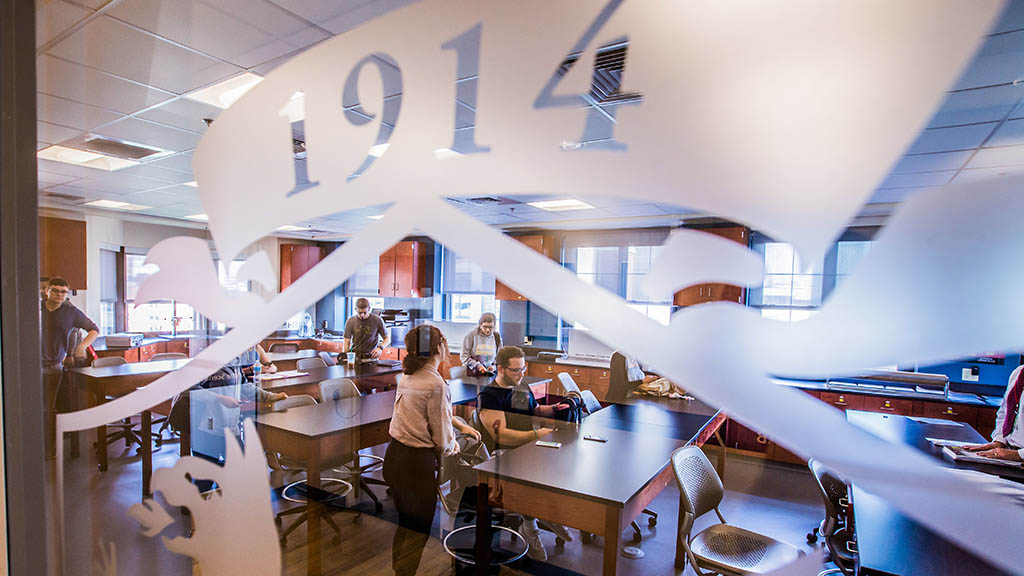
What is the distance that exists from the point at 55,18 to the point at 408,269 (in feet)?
6.21

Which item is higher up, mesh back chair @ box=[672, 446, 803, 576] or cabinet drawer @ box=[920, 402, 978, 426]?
cabinet drawer @ box=[920, 402, 978, 426]

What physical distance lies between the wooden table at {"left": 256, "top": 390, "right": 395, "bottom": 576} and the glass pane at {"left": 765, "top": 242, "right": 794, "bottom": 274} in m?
1.27

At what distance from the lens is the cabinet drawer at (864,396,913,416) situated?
748 mm

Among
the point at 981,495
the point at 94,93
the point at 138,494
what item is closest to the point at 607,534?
the point at 981,495

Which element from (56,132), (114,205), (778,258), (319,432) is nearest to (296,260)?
(319,432)

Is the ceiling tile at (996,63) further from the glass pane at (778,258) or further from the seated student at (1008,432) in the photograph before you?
the seated student at (1008,432)

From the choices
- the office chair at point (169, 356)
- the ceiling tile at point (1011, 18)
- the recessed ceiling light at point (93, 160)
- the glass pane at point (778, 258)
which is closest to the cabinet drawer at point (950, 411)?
the glass pane at point (778, 258)

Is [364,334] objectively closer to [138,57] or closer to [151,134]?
[138,57]

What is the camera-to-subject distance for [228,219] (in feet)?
5.11

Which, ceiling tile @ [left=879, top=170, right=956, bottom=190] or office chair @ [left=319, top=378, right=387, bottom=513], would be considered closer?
ceiling tile @ [left=879, top=170, right=956, bottom=190]

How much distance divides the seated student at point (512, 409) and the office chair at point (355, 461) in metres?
0.46

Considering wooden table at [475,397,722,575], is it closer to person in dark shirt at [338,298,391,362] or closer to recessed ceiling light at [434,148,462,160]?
person in dark shirt at [338,298,391,362]

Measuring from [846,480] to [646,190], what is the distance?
0.61 meters

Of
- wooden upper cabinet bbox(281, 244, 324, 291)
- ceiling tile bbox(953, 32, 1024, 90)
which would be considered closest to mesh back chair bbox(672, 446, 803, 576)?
ceiling tile bbox(953, 32, 1024, 90)
